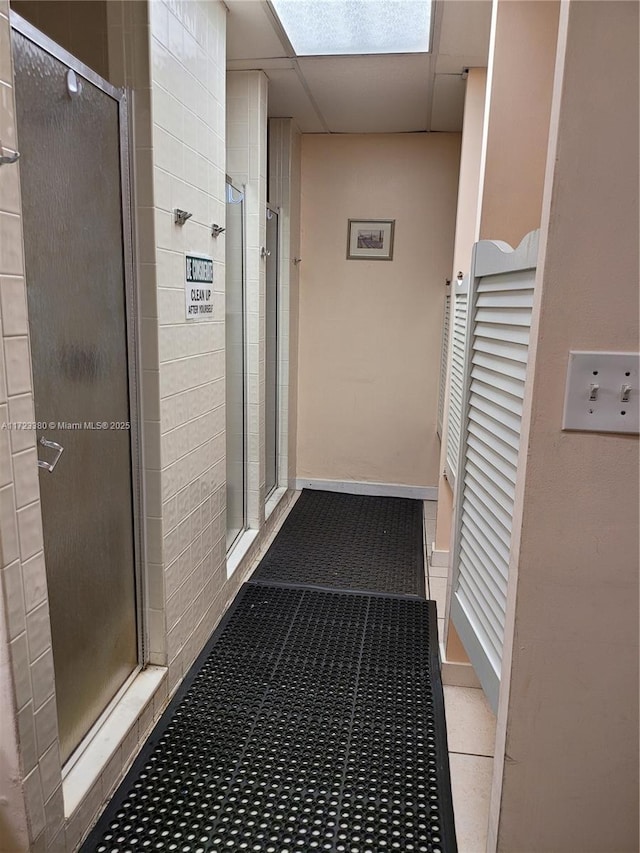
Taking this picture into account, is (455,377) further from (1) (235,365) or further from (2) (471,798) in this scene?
(2) (471,798)

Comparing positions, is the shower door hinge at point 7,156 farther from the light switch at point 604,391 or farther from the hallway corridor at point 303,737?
the hallway corridor at point 303,737

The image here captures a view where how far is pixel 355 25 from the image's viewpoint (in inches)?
93.6

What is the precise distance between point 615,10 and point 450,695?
76.5 inches

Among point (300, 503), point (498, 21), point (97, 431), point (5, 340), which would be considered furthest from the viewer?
point (300, 503)

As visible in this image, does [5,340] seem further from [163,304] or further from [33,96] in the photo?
[163,304]

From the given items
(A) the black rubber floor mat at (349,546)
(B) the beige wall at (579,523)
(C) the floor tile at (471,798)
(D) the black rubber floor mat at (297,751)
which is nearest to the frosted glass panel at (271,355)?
(A) the black rubber floor mat at (349,546)

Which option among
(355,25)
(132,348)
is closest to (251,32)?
(355,25)

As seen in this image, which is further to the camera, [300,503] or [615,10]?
[300,503]

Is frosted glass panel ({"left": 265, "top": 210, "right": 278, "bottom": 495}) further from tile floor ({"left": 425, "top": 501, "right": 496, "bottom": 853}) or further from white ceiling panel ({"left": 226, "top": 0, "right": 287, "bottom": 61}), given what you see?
tile floor ({"left": 425, "top": 501, "right": 496, "bottom": 853})

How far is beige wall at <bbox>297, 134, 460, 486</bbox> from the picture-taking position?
383 cm

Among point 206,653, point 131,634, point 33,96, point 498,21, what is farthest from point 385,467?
point 33,96

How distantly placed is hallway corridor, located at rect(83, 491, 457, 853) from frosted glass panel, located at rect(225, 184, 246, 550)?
1.38 feet

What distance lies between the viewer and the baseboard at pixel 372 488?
414cm

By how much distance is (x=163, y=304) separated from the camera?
1849mm
